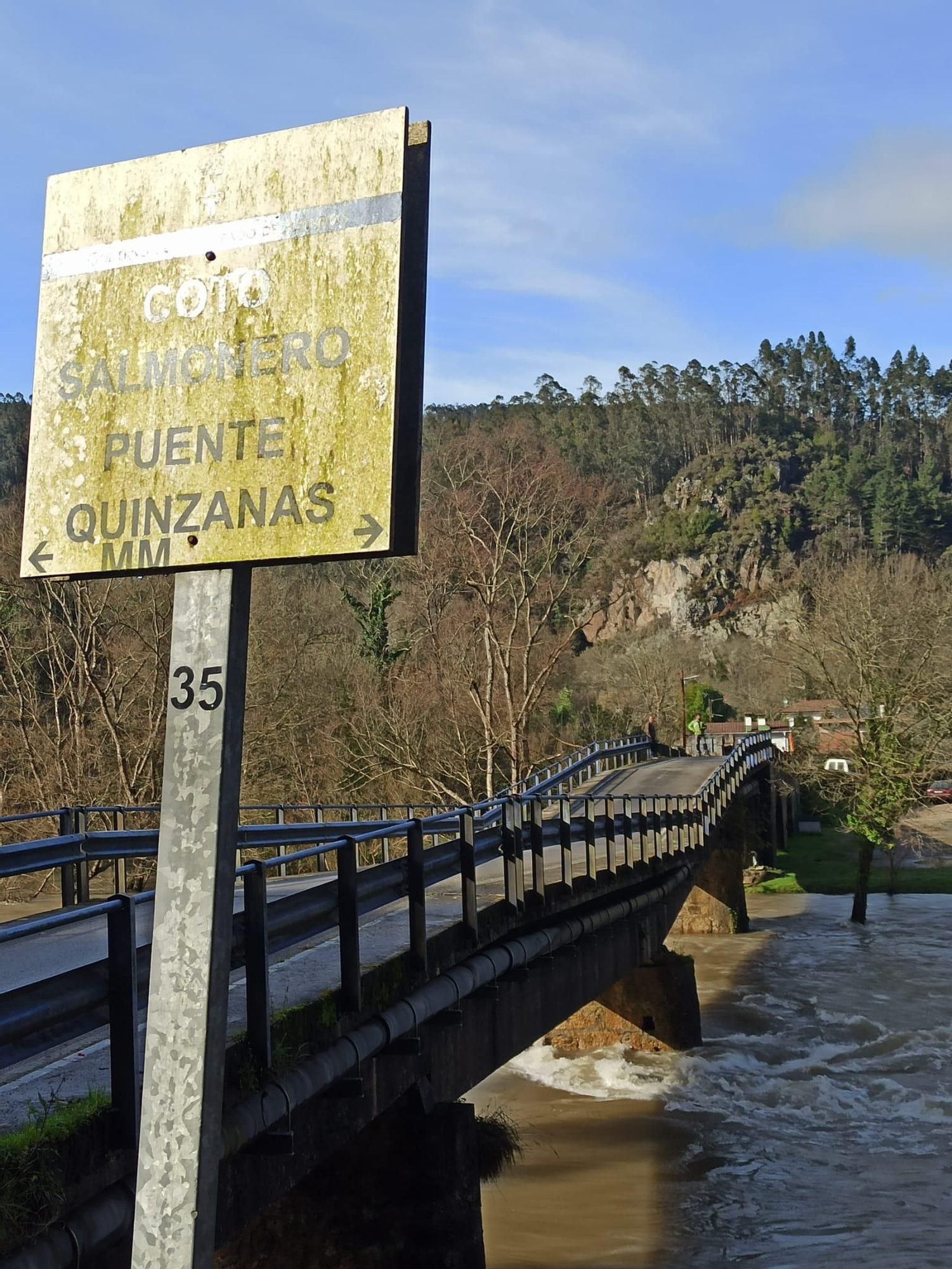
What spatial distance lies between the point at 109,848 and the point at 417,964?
3118mm

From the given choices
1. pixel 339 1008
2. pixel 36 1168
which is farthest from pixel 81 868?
pixel 36 1168

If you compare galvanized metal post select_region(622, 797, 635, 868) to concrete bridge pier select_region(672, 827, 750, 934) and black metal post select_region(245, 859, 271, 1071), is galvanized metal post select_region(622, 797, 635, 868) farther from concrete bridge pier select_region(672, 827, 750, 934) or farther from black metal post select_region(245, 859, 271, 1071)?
concrete bridge pier select_region(672, 827, 750, 934)

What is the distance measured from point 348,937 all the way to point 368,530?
13.1 ft


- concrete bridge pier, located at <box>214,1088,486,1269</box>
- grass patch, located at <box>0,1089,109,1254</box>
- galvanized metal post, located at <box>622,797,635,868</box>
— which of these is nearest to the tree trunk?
galvanized metal post, located at <box>622,797,635,868</box>

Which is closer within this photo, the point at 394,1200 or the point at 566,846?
the point at 394,1200

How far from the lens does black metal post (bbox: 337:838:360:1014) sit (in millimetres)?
6652

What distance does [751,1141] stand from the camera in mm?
18250

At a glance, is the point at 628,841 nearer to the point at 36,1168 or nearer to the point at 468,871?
the point at 468,871

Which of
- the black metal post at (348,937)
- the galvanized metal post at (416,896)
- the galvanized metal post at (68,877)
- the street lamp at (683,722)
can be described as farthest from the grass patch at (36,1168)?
the street lamp at (683,722)

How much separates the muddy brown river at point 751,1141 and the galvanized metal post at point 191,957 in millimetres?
11673

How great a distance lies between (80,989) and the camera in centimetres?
439

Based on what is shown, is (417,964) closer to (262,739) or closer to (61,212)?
(61,212)

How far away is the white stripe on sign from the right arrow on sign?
787mm

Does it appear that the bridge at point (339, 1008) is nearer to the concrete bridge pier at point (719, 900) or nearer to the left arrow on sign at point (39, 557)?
the left arrow on sign at point (39, 557)
